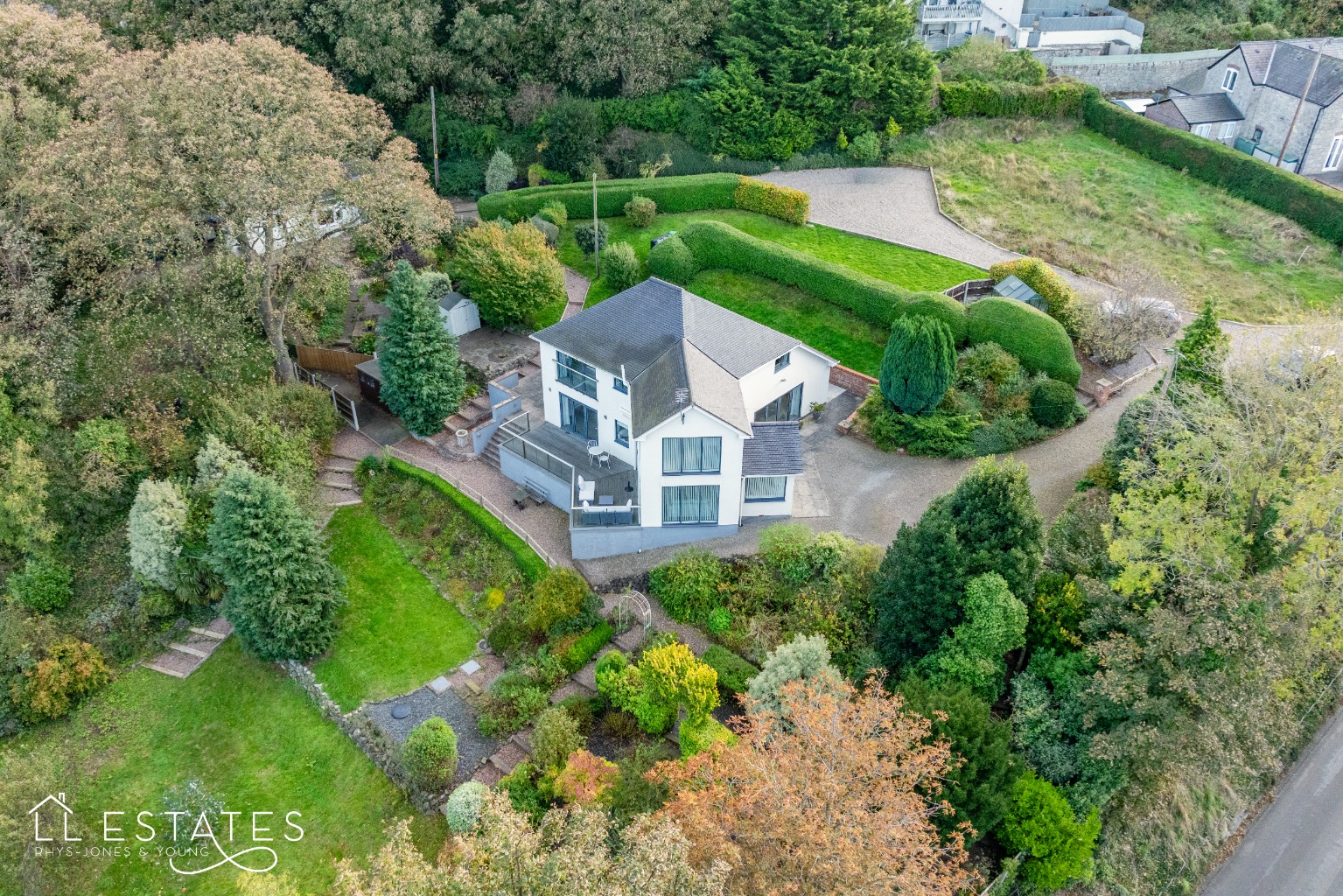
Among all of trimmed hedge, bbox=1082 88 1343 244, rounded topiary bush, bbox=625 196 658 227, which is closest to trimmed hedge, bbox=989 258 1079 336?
trimmed hedge, bbox=1082 88 1343 244

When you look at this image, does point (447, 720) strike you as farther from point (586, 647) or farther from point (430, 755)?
point (586, 647)

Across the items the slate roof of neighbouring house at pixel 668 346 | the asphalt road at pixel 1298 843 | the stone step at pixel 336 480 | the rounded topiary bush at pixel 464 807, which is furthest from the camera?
the stone step at pixel 336 480

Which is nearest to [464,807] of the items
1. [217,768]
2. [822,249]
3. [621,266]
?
[217,768]

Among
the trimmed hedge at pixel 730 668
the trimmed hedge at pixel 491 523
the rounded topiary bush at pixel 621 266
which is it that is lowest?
the trimmed hedge at pixel 730 668

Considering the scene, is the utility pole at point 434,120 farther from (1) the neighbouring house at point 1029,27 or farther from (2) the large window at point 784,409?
(1) the neighbouring house at point 1029,27

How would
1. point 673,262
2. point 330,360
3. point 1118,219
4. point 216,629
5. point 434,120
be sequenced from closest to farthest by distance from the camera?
point 216,629 → point 330,360 → point 673,262 → point 1118,219 → point 434,120

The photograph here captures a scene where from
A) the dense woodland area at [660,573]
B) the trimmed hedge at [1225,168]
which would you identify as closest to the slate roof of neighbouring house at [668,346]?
the dense woodland area at [660,573]

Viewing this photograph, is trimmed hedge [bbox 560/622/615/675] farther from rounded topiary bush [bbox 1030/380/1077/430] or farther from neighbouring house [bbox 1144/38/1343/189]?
neighbouring house [bbox 1144/38/1343/189]
